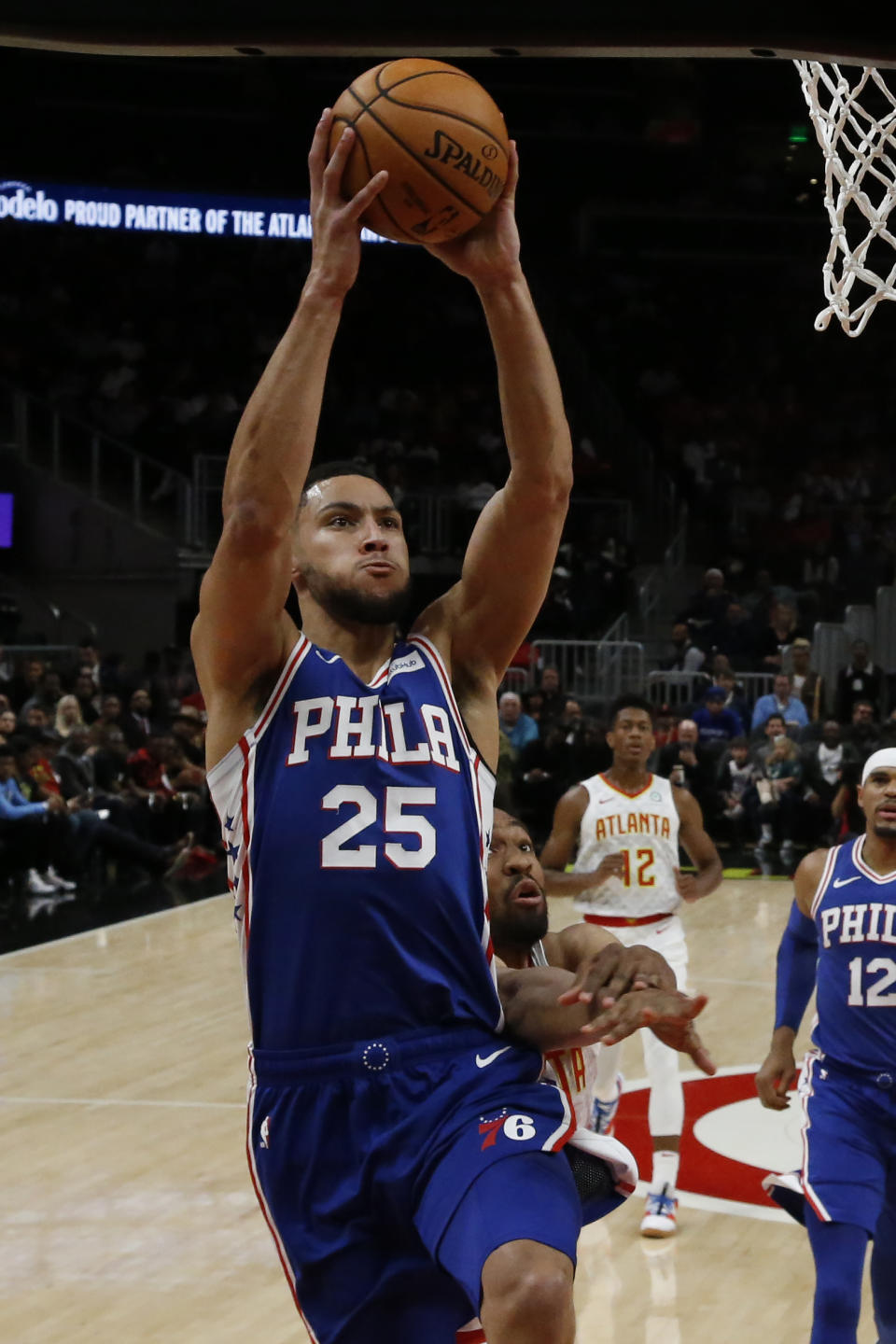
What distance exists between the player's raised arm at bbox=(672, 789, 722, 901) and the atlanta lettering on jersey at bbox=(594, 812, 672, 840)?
0.09m

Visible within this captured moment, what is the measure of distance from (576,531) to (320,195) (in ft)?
58.2

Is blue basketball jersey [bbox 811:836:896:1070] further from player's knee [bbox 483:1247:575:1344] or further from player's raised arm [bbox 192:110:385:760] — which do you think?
player's raised arm [bbox 192:110:385:760]

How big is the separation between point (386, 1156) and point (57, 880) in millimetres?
11355

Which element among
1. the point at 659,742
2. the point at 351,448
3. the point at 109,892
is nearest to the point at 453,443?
the point at 351,448

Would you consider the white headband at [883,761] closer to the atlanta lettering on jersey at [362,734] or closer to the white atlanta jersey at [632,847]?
the atlanta lettering on jersey at [362,734]

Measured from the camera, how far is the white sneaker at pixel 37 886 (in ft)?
44.2

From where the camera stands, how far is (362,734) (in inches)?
116

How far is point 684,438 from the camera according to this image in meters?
21.9

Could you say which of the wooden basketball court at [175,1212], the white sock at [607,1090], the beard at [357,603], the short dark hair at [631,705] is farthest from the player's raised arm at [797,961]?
the short dark hair at [631,705]

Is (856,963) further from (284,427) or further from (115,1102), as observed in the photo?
(115,1102)

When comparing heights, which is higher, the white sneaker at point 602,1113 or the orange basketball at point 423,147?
the orange basketball at point 423,147

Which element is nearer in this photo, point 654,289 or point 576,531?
point 576,531

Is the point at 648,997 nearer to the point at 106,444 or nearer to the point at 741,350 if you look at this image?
the point at 106,444

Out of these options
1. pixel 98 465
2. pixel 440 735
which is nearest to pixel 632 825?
pixel 440 735
